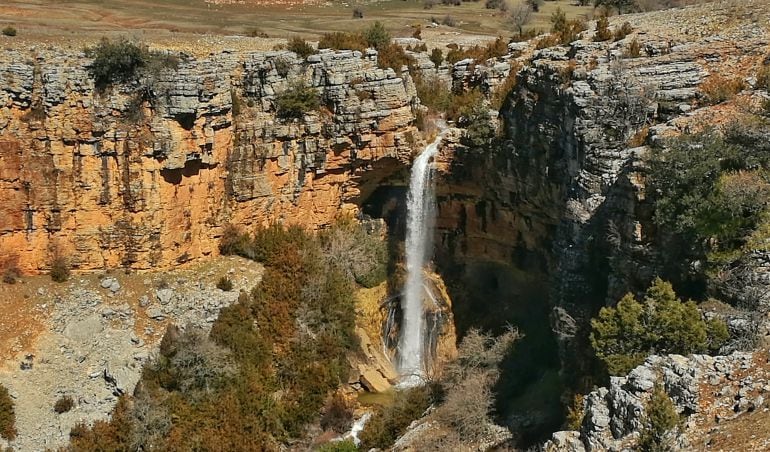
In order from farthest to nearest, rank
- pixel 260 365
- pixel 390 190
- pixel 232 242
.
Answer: pixel 390 190 < pixel 232 242 < pixel 260 365

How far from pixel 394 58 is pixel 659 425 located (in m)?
22.8

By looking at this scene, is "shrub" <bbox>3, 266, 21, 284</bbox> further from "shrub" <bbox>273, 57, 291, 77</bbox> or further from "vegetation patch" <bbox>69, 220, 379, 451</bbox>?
"shrub" <bbox>273, 57, 291, 77</bbox>

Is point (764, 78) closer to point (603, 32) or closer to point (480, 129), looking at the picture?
point (603, 32)

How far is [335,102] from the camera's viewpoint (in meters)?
32.3

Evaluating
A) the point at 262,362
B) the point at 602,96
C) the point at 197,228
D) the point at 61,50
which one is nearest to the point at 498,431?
the point at 262,362

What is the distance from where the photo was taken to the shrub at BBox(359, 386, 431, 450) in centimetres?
2862

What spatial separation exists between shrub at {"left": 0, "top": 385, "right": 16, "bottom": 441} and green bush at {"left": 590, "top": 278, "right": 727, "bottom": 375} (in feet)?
63.2

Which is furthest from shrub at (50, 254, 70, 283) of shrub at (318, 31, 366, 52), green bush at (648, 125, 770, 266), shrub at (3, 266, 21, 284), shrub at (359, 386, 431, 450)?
green bush at (648, 125, 770, 266)

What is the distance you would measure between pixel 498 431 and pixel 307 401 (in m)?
7.50

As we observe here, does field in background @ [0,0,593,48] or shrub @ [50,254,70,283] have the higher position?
field in background @ [0,0,593,48]

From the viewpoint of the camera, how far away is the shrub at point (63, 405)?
1051 inches

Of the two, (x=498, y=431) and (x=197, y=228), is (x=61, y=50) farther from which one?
(x=498, y=431)

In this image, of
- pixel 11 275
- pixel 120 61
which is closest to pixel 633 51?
pixel 120 61

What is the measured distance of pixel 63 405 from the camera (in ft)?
87.7
